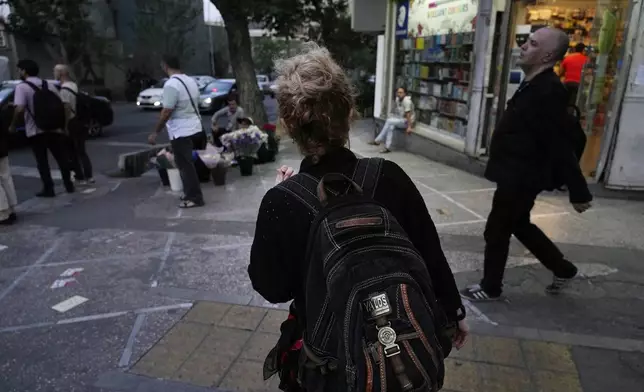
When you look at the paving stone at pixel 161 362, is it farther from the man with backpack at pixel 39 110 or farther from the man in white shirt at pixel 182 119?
the man with backpack at pixel 39 110

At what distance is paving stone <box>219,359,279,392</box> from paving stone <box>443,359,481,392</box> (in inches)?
39.8

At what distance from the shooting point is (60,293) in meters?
3.87

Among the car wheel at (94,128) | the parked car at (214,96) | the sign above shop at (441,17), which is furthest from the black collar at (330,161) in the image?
the parked car at (214,96)

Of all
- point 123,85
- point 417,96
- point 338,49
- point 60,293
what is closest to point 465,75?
point 417,96

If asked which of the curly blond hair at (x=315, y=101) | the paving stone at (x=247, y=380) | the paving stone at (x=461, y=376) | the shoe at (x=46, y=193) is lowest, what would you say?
the shoe at (x=46, y=193)

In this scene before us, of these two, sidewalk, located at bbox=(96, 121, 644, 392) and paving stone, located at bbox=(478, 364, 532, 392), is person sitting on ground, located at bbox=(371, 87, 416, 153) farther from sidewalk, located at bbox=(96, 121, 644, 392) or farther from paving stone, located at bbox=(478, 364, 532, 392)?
paving stone, located at bbox=(478, 364, 532, 392)

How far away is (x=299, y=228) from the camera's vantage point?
57.0 inches

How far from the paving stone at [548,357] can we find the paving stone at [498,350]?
54 millimetres

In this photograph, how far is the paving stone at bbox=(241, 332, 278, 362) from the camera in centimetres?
300

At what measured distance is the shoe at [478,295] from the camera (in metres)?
3.63

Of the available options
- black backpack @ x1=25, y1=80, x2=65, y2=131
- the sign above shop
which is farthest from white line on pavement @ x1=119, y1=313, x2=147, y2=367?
the sign above shop

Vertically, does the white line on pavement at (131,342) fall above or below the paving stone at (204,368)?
below

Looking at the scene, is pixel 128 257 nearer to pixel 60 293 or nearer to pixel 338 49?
pixel 60 293

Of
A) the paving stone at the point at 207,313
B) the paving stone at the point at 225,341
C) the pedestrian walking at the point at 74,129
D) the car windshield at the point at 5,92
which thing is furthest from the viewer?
the car windshield at the point at 5,92
